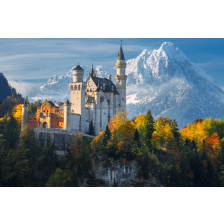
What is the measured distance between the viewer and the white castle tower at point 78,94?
126ft

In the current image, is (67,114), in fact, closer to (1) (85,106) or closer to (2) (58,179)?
(1) (85,106)

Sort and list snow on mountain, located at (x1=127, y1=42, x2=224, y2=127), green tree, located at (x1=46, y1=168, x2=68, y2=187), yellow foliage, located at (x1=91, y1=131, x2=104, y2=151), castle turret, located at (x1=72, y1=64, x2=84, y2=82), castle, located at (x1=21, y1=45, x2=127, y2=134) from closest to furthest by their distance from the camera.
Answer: green tree, located at (x1=46, y1=168, x2=68, y2=187), yellow foliage, located at (x1=91, y1=131, x2=104, y2=151), castle, located at (x1=21, y1=45, x2=127, y2=134), castle turret, located at (x1=72, y1=64, x2=84, y2=82), snow on mountain, located at (x1=127, y1=42, x2=224, y2=127)

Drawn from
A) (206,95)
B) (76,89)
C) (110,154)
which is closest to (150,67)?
(206,95)

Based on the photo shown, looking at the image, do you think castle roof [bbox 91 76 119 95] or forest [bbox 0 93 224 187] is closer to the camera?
forest [bbox 0 93 224 187]

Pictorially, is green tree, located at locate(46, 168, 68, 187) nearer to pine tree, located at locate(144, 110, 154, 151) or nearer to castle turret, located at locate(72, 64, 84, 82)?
pine tree, located at locate(144, 110, 154, 151)

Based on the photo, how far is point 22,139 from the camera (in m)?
33.1

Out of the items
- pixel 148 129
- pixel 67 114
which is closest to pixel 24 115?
pixel 67 114

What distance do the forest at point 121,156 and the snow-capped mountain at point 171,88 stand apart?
102 feet

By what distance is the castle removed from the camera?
3703cm

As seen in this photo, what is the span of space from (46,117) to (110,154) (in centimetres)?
813

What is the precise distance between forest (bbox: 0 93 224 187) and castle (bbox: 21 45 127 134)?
239 centimetres

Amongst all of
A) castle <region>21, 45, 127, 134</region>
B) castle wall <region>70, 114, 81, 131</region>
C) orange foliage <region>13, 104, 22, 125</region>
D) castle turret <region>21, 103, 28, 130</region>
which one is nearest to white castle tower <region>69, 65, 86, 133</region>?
castle <region>21, 45, 127, 134</region>

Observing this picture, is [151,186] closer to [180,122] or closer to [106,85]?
[106,85]

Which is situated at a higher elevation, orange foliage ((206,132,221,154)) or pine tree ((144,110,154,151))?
pine tree ((144,110,154,151))
